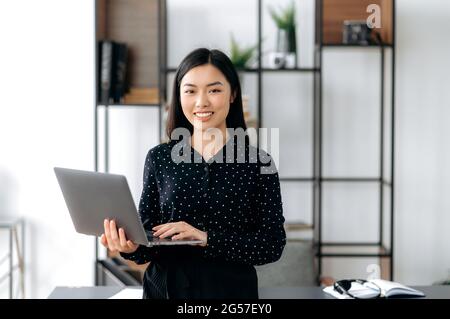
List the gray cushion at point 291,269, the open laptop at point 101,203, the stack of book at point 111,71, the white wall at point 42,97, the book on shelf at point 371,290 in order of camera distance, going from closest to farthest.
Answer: the open laptop at point 101,203, the book on shelf at point 371,290, the gray cushion at point 291,269, the stack of book at point 111,71, the white wall at point 42,97

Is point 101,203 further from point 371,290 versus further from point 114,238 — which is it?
point 371,290

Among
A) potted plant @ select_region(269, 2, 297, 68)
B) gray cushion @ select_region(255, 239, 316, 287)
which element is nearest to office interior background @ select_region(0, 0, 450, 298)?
potted plant @ select_region(269, 2, 297, 68)

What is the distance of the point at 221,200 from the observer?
1.04 metres

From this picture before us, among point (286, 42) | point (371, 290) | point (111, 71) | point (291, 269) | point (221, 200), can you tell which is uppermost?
point (286, 42)

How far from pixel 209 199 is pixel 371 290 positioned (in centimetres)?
62

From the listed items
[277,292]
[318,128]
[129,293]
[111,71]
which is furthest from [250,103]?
[129,293]

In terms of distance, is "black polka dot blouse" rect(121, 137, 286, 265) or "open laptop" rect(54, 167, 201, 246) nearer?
"open laptop" rect(54, 167, 201, 246)

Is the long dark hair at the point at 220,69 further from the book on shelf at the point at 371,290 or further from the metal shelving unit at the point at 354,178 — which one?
the metal shelving unit at the point at 354,178

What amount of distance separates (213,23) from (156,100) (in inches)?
17.0

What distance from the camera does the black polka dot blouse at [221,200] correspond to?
3.38 ft

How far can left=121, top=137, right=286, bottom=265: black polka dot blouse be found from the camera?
1029 mm

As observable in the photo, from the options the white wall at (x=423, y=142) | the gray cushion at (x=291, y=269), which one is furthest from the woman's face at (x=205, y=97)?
the white wall at (x=423, y=142)

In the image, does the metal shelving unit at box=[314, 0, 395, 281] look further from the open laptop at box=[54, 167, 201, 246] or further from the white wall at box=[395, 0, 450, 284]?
the open laptop at box=[54, 167, 201, 246]

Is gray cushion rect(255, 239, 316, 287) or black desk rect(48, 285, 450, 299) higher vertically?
black desk rect(48, 285, 450, 299)
